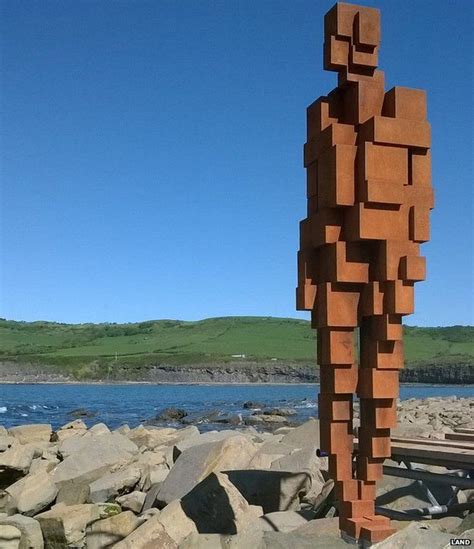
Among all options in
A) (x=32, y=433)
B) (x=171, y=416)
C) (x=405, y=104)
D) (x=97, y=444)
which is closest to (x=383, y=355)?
(x=405, y=104)

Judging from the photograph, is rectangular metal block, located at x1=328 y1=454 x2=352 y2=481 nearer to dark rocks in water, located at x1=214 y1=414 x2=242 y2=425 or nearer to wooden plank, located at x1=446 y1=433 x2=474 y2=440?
wooden plank, located at x1=446 y1=433 x2=474 y2=440

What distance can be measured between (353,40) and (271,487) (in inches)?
198

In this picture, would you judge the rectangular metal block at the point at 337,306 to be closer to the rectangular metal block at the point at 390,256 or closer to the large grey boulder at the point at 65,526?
the rectangular metal block at the point at 390,256

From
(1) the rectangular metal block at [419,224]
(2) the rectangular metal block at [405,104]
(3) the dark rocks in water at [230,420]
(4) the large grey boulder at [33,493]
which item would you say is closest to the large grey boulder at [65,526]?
(4) the large grey boulder at [33,493]

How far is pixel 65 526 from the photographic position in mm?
9055

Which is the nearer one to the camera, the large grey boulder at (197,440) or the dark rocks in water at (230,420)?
the large grey boulder at (197,440)

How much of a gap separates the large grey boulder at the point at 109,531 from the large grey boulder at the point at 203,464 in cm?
95

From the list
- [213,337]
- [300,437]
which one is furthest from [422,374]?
[300,437]

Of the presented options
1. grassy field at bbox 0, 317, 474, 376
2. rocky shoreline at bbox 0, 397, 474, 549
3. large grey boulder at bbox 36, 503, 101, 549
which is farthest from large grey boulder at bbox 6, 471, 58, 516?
grassy field at bbox 0, 317, 474, 376

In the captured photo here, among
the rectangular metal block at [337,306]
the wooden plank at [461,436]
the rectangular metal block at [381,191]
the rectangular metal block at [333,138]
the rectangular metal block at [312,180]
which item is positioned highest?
the rectangular metal block at [333,138]

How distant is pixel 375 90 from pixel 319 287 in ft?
6.29

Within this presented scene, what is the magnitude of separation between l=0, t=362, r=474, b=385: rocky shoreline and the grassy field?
1756 millimetres

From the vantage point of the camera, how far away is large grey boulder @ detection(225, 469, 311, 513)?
28.5ft

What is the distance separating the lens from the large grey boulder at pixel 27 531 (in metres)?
8.66
